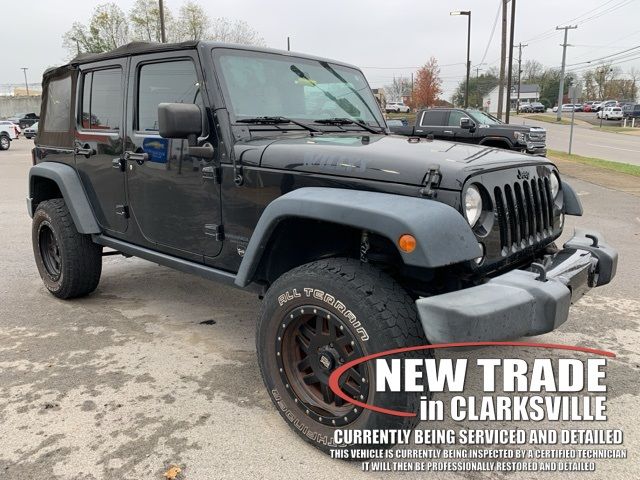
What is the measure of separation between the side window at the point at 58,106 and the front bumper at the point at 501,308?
3.68m

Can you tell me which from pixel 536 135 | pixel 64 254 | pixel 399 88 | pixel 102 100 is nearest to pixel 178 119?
pixel 102 100

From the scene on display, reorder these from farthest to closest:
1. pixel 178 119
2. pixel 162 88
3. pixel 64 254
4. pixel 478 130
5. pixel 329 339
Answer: pixel 478 130, pixel 64 254, pixel 162 88, pixel 178 119, pixel 329 339

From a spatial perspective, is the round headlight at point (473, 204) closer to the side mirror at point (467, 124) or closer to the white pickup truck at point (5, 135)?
the side mirror at point (467, 124)

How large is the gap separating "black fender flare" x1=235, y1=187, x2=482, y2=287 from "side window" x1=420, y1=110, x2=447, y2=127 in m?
13.6

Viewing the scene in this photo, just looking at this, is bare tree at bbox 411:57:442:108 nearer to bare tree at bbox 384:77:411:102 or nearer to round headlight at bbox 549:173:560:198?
bare tree at bbox 384:77:411:102

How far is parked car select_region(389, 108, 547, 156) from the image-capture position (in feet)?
45.2

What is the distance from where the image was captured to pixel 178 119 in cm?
282

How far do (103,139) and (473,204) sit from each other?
283 cm

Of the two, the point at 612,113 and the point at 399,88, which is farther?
the point at 399,88

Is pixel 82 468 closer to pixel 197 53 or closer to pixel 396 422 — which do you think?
pixel 396 422

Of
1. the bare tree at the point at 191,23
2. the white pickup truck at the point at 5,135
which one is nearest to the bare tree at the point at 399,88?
the bare tree at the point at 191,23

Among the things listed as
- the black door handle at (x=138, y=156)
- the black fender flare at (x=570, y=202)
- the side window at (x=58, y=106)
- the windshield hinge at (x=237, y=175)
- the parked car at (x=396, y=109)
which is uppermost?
the parked car at (x=396, y=109)

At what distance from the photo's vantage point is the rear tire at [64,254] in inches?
170

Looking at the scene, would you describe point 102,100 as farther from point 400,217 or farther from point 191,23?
point 191,23
